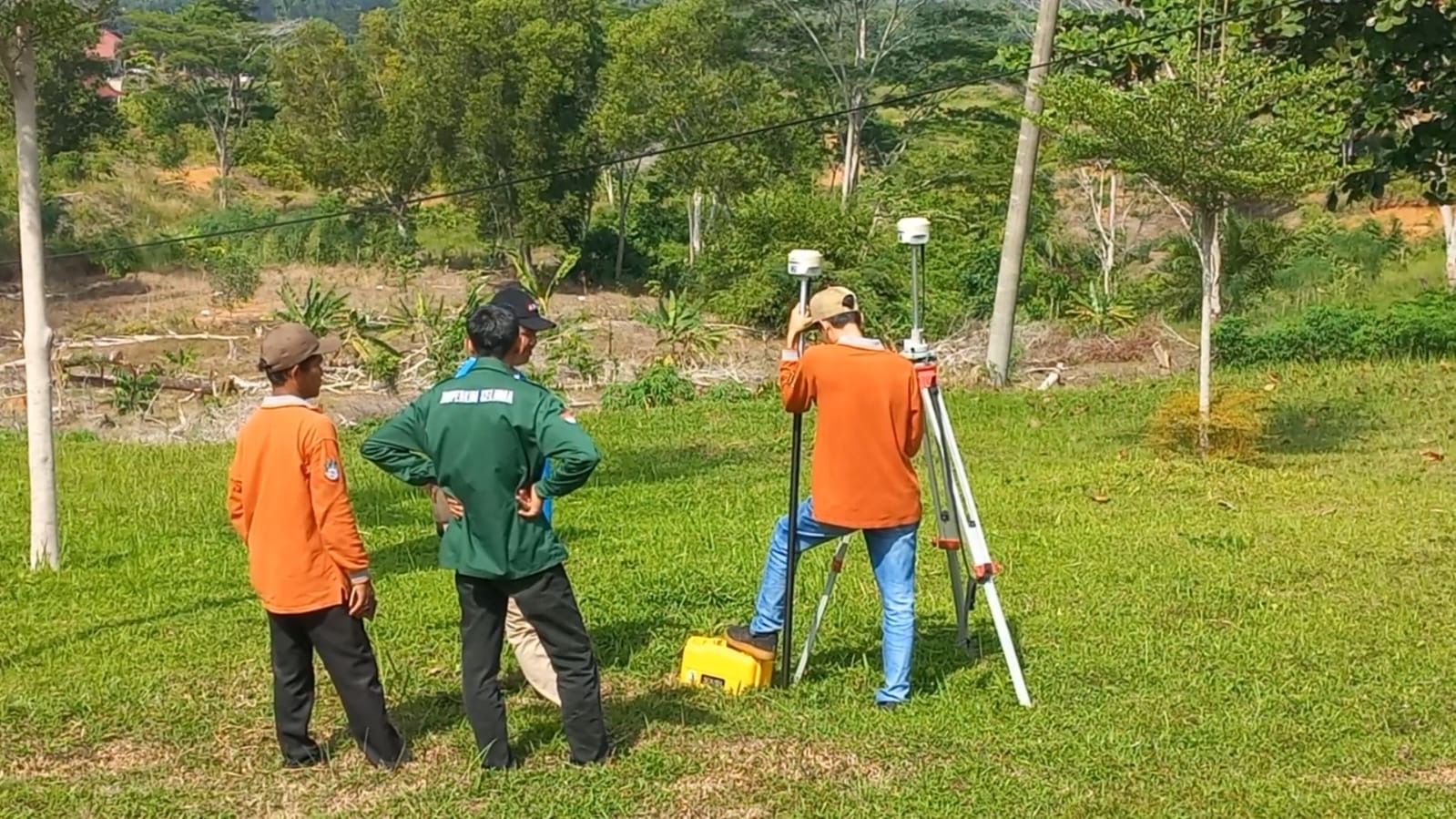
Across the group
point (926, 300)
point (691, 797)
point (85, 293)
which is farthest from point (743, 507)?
point (85, 293)

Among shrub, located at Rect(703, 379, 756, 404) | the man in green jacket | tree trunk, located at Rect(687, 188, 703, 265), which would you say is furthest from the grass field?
tree trunk, located at Rect(687, 188, 703, 265)

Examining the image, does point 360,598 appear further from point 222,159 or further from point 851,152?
point 222,159

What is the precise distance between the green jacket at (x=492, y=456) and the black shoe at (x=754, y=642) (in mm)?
1297

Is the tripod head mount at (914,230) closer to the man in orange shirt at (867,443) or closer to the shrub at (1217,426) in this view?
the man in orange shirt at (867,443)

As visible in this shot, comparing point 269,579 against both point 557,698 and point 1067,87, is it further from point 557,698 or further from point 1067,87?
point 1067,87

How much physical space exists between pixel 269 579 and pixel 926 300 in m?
24.2

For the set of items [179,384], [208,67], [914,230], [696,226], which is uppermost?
[208,67]

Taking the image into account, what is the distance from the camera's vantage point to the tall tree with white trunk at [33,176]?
8.54m

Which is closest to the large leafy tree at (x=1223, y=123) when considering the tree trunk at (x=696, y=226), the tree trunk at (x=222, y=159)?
the tree trunk at (x=696, y=226)

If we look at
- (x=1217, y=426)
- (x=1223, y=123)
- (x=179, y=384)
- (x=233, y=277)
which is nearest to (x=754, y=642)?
(x=1223, y=123)

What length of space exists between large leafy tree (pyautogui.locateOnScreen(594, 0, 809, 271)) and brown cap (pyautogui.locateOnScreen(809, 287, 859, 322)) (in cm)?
3314

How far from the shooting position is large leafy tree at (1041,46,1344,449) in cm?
1180

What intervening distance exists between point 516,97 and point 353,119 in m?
6.55

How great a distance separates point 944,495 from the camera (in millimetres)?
6219
